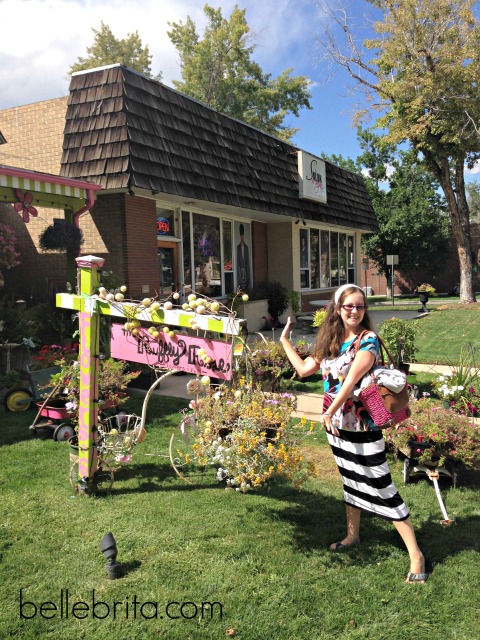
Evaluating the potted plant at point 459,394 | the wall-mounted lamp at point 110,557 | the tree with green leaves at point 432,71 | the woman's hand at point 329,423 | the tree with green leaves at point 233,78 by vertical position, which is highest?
the tree with green leaves at point 233,78

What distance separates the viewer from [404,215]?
2962 centimetres

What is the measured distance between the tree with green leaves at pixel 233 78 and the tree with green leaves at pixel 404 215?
5.97 metres

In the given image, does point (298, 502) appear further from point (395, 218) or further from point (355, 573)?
point (395, 218)

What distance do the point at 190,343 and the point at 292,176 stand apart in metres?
11.6

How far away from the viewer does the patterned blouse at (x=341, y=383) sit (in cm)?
300

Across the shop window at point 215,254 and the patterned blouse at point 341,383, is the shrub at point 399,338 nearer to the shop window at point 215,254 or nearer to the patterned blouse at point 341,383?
the patterned blouse at point 341,383

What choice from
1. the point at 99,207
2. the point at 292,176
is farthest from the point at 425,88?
the point at 99,207

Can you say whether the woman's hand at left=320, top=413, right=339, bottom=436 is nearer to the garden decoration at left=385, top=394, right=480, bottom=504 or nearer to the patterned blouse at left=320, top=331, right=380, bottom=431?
the patterned blouse at left=320, top=331, right=380, bottom=431

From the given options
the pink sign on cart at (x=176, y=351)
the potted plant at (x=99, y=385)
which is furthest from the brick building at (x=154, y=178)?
the pink sign on cart at (x=176, y=351)

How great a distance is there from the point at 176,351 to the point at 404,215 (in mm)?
28805

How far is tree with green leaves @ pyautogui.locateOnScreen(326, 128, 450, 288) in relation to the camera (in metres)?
29.8

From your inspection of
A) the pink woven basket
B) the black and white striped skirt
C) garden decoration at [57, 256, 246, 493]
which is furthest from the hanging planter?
the pink woven basket

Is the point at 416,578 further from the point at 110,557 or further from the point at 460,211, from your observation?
the point at 460,211

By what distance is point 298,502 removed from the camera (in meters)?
3.96
